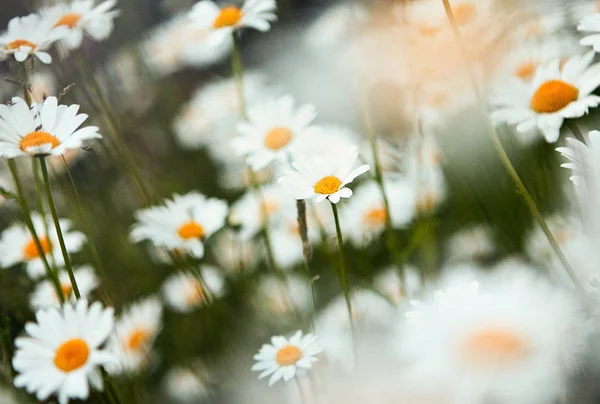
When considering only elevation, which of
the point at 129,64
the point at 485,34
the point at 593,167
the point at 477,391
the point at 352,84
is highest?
the point at 129,64

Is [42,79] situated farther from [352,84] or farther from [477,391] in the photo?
[477,391]

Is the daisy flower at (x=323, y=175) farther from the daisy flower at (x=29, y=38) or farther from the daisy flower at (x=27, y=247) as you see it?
the daisy flower at (x=27, y=247)

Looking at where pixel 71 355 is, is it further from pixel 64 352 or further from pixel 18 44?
pixel 18 44

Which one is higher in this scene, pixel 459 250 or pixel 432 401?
pixel 459 250

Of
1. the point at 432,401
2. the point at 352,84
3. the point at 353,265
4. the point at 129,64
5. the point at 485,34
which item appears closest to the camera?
the point at 432,401

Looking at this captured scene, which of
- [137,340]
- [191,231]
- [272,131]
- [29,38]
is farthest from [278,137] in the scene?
[137,340]

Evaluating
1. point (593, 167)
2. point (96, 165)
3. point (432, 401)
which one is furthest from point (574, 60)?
point (96, 165)

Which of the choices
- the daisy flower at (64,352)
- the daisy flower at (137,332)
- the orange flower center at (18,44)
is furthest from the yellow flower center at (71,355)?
the daisy flower at (137,332)
